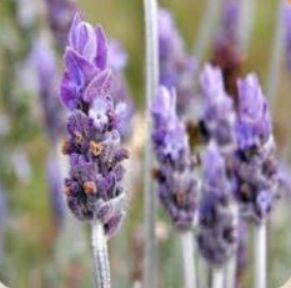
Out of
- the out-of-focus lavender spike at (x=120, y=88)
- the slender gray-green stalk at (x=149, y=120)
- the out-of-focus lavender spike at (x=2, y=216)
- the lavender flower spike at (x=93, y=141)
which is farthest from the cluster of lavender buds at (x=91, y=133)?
the out-of-focus lavender spike at (x=2, y=216)

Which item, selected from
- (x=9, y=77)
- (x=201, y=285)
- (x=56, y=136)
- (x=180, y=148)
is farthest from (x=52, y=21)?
(x=180, y=148)

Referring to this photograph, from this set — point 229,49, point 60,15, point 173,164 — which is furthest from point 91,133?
point 229,49

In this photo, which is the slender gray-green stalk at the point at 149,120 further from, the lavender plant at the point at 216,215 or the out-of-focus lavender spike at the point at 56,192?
the out-of-focus lavender spike at the point at 56,192

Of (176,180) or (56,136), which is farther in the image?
(56,136)

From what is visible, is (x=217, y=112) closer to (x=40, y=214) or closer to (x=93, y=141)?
(x=93, y=141)

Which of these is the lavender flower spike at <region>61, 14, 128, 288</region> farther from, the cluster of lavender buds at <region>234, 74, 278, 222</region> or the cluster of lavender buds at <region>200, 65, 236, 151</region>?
the cluster of lavender buds at <region>200, 65, 236, 151</region>

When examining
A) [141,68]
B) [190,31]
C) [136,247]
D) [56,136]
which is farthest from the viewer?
[190,31]

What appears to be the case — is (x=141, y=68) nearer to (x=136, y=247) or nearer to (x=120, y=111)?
(x=136, y=247)
